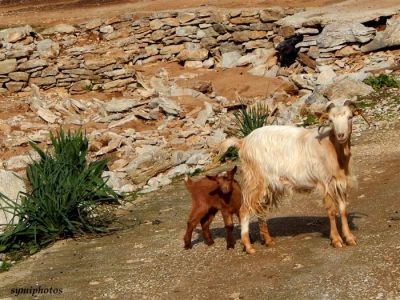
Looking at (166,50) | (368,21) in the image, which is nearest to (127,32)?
(166,50)

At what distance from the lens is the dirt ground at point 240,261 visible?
8062mm

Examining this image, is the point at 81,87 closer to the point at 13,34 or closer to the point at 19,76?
the point at 19,76

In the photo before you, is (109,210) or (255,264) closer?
(255,264)

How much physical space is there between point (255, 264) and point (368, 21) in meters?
15.0

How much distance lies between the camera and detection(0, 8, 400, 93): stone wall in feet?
80.7

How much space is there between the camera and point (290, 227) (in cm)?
1012

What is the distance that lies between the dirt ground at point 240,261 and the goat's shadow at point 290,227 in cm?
1

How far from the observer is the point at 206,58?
1048 inches

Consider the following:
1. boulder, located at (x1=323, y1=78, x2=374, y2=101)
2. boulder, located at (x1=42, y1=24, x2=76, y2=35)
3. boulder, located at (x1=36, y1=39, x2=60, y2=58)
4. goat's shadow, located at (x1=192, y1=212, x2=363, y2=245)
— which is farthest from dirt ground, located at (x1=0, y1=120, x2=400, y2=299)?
boulder, located at (x1=42, y1=24, x2=76, y2=35)

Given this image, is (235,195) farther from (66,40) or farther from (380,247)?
(66,40)

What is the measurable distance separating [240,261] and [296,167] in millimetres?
1208

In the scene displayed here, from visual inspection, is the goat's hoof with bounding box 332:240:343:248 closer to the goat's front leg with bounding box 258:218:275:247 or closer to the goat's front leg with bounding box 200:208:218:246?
the goat's front leg with bounding box 258:218:275:247

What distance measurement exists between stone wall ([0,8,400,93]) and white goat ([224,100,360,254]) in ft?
46.2

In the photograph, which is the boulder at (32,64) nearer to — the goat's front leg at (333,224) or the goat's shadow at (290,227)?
the goat's shadow at (290,227)
